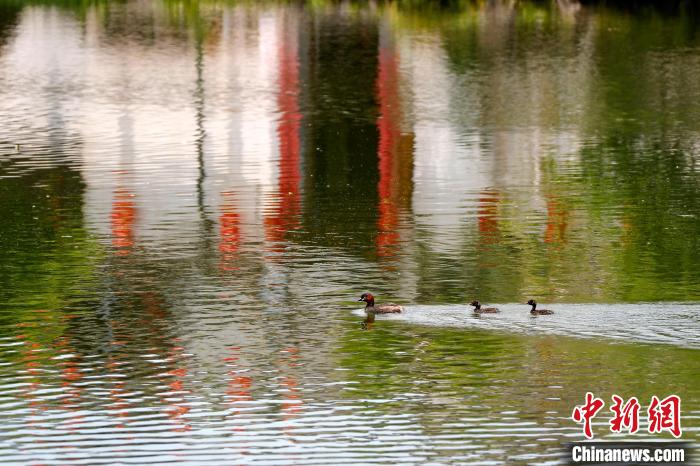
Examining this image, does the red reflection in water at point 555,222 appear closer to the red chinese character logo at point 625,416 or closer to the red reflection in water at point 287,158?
the red reflection in water at point 287,158

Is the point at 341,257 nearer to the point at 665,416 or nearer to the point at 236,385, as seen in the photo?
the point at 236,385

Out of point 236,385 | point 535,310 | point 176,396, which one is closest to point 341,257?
point 535,310

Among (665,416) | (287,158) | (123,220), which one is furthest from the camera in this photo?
(287,158)

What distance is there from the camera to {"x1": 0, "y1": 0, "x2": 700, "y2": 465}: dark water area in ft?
66.2

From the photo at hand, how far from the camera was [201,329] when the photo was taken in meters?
24.5

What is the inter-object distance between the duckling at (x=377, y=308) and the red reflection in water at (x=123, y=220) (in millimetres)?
6911

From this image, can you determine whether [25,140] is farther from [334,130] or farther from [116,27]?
[116,27]

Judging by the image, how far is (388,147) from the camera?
4353 cm

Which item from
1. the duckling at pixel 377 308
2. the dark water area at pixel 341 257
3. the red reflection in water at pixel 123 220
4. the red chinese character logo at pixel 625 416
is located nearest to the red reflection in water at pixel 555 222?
the dark water area at pixel 341 257

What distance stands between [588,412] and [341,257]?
1053 centimetres

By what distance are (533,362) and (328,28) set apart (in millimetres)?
61296

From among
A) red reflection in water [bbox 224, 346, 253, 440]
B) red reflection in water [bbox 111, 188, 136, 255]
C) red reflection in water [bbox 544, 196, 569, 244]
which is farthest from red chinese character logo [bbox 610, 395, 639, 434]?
red reflection in water [bbox 111, 188, 136, 255]

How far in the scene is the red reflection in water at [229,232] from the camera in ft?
97.6

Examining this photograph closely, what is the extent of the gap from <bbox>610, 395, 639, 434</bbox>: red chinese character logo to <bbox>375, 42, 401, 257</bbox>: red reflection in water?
33.3ft
